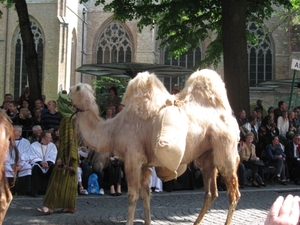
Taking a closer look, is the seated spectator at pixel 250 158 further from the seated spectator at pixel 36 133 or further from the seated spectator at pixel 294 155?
the seated spectator at pixel 36 133

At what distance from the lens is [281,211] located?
1700 mm

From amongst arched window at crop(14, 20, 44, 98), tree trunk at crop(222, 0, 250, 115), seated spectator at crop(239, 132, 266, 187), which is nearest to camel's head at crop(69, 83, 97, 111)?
seated spectator at crop(239, 132, 266, 187)

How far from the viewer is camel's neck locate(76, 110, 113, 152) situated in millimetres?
6922

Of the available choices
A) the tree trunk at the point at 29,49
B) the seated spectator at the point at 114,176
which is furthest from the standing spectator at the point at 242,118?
the tree trunk at the point at 29,49

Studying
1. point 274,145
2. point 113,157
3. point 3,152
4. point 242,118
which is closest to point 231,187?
point 3,152

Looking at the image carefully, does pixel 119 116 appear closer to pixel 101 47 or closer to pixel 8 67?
pixel 8 67

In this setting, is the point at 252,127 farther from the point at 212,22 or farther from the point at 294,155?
the point at 212,22

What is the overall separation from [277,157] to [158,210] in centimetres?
593

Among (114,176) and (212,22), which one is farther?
(212,22)

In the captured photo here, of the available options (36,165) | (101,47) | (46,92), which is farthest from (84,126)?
(101,47)

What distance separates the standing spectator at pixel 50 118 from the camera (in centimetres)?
1253

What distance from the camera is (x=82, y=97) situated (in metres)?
7.05

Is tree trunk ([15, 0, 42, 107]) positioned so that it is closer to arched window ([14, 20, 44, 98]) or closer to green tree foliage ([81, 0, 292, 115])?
green tree foliage ([81, 0, 292, 115])

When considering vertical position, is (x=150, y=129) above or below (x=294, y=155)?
above
